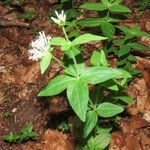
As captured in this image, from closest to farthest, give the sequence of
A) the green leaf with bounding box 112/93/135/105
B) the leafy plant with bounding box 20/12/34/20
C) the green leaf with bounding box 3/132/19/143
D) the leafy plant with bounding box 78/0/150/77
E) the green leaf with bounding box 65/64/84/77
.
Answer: the green leaf with bounding box 65/64/84/77 < the green leaf with bounding box 112/93/135/105 < the green leaf with bounding box 3/132/19/143 < the leafy plant with bounding box 78/0/150/77 < the leafy plant with bounding box 20/12/34/20

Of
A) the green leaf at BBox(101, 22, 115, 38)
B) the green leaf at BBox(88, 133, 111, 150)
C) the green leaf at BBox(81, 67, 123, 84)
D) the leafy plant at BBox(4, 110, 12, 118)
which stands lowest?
the leafy plant at BBox(4, 110, 12, 118)

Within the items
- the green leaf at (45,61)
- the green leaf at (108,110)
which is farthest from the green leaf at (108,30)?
the green leaf at (45,61)

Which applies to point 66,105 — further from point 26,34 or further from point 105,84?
point 26,34

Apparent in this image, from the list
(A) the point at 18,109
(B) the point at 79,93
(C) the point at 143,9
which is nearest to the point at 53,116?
(A) the point at 18,109

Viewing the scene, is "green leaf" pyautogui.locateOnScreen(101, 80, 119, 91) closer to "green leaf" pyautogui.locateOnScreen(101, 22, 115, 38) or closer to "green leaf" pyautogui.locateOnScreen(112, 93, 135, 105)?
"green leaf" pyautogui.locateOnScreen(112, 93, 135, 105)

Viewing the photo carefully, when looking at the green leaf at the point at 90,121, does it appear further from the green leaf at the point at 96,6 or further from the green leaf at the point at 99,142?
the green leaf at the point at 96,6

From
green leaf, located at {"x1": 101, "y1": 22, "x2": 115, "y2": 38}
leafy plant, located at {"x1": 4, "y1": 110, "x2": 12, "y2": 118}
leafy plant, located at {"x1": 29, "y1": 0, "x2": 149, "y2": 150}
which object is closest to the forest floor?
leafy plant, located at {"x1": 4, "y1": 110, "x2": 12, "y2": 118}
